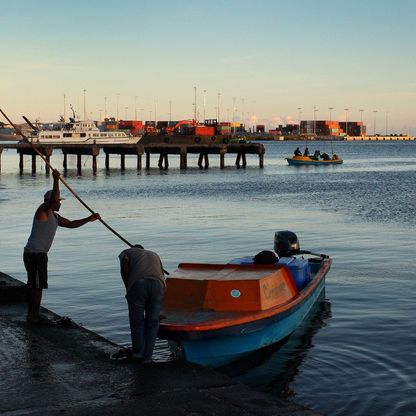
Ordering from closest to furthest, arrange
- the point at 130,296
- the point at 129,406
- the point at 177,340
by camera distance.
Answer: the point at 129,406, the point at 130,296, the point at 177,340

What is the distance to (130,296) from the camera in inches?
398

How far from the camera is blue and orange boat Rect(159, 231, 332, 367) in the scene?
11094 mm

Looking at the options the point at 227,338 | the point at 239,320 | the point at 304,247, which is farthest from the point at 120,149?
the point at 239,320

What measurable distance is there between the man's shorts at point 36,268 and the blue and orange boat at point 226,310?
1.93 m

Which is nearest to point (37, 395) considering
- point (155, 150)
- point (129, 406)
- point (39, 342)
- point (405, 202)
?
point (129, 406)

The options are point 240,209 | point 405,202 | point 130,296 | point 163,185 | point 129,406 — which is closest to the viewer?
point 129,406

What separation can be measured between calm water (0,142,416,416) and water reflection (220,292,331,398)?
0.09 feet

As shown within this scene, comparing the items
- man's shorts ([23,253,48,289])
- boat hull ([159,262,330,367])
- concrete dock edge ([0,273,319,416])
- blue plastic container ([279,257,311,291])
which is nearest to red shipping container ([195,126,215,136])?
blue plastic container ([279,257,311,291])

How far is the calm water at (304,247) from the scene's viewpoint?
1233 centimetres

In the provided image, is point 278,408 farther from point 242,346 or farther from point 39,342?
point 39,342

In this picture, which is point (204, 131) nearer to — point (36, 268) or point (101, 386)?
point (36, 268)

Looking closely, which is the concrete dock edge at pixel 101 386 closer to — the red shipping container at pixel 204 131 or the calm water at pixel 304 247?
the calm water at pixel 304 247

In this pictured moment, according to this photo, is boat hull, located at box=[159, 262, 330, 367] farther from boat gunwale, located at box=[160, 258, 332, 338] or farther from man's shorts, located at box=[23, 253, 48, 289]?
man's shorts, located at box=[23, 253, 48, 289]

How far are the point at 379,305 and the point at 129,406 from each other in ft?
33.8
